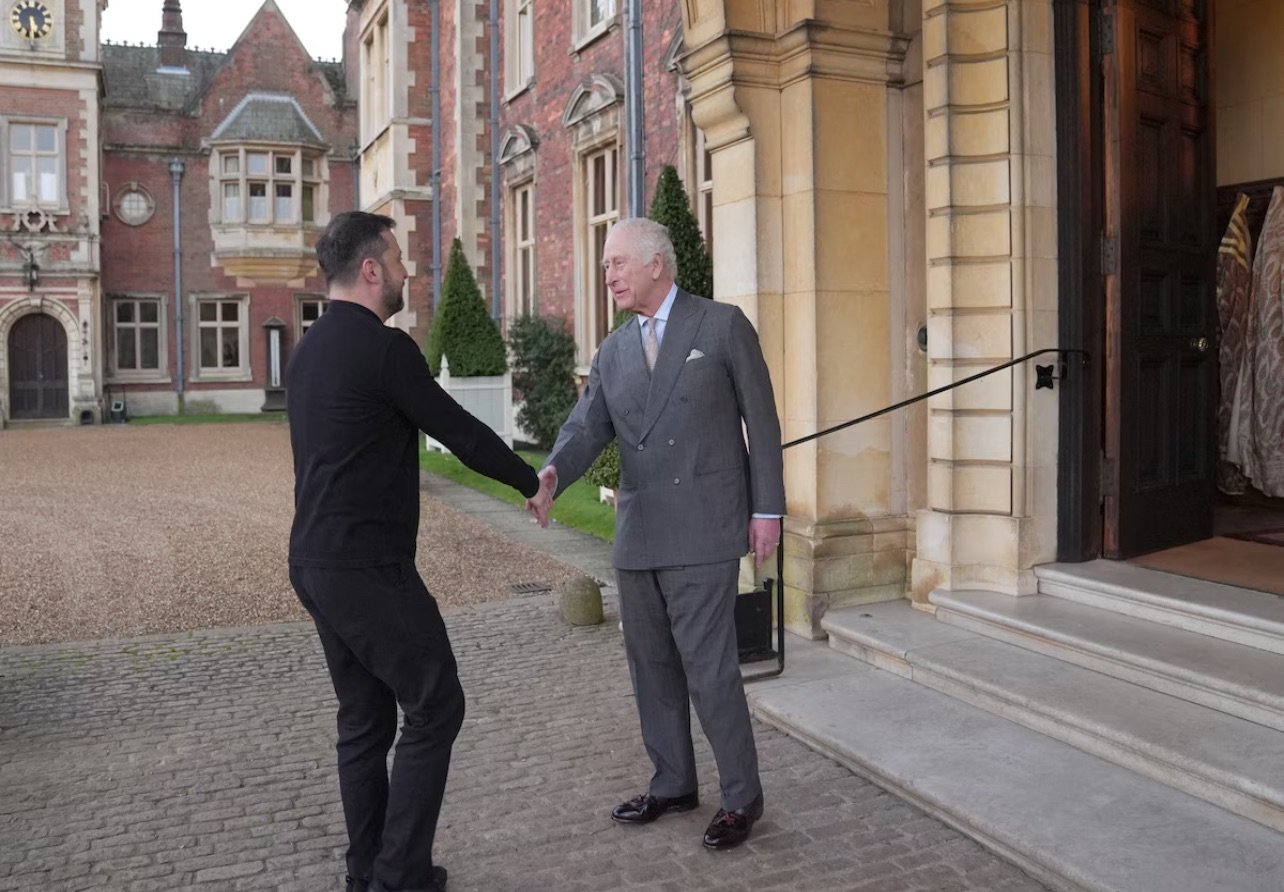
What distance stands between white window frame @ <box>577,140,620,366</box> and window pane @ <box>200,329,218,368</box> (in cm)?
1807

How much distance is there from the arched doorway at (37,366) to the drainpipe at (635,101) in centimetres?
2032

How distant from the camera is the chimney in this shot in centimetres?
3356

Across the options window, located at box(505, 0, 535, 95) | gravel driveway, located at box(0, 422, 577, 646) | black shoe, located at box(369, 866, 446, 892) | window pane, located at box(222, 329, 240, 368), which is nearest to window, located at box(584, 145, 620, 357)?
window, located at box(505, 0, 535, 95)

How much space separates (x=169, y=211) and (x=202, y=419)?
5650mm

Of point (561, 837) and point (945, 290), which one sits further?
point (945, 290)

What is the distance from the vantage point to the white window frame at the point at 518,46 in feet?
58.9

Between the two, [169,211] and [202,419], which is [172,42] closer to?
[169,211]

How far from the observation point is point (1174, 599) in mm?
4973

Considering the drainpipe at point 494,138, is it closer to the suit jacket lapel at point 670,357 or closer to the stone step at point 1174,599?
the stone step at point 1174,599

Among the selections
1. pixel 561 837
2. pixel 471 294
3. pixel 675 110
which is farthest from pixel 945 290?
pixel 471 294

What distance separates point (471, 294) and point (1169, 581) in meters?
13.5

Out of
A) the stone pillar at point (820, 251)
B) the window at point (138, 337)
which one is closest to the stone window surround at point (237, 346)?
the window at point (138, 337)

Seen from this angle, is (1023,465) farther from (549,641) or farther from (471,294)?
(471,294)

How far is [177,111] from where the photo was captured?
102 feet
